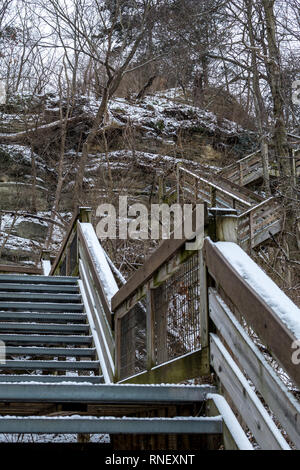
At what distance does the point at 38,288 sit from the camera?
6605 mm

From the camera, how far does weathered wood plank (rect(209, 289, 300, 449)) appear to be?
1.67 m

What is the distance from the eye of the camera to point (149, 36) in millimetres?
22094

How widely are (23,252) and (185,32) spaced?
822cm

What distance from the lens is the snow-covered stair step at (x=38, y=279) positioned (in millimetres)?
6820

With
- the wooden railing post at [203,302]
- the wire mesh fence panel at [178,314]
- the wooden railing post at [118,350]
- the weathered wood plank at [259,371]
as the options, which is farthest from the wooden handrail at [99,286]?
the weathered wood plank at [259,371]

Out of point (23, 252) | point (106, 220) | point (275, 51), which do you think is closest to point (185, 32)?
point (275, 51)

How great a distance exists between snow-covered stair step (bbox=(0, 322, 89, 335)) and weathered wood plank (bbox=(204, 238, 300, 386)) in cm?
328

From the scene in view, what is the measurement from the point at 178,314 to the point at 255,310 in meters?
1.11

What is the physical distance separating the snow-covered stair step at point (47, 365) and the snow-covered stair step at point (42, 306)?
1.39 metres

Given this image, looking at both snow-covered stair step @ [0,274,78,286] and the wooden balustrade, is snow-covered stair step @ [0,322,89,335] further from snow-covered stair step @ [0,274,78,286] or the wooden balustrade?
the wooden balustrade

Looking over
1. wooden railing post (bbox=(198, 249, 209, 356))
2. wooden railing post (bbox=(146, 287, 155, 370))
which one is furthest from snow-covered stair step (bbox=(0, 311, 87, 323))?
wooden railing post (bbox=(198, 249, 209, 356))

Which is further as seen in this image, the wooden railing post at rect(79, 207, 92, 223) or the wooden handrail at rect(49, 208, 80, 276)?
the wooden handrail at rect(49, 208, 80, 276)

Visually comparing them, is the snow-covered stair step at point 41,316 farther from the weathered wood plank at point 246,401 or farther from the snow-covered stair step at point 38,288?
the weathered wood plank at point 246,401
